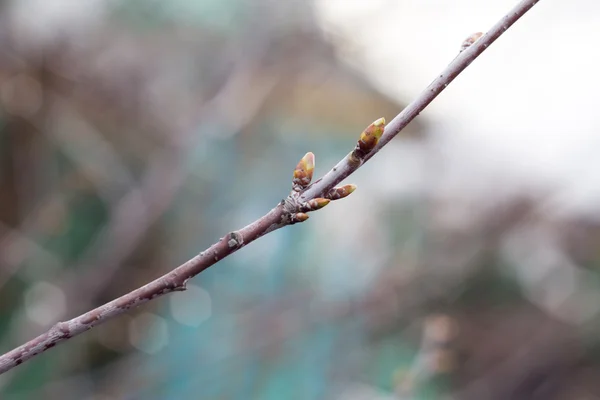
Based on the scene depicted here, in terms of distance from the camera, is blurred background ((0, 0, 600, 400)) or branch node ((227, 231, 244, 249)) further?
blurred background ((0, 0, 600, 400))

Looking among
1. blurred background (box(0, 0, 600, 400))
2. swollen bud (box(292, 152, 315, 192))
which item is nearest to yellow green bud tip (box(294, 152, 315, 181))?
swollen bud (box(292, 152, 315, 192))

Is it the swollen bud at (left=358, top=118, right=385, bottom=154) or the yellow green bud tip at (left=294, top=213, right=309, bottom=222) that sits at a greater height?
the swollen bud at (left=358, top=118, right=385, bottom=154)

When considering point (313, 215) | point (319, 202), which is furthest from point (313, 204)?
point (313, 215)

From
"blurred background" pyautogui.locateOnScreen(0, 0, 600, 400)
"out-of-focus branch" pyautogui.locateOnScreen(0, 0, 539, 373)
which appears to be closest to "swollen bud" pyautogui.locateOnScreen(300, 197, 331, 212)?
"out-of-focus branch" pyautogui.locateOnScreen(0, 0, 539, 373)

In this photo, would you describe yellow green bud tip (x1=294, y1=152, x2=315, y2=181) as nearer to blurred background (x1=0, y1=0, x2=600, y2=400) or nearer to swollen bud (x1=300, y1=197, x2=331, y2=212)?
swollen bud (x1=300, y1=197, x2=331, y2=212)

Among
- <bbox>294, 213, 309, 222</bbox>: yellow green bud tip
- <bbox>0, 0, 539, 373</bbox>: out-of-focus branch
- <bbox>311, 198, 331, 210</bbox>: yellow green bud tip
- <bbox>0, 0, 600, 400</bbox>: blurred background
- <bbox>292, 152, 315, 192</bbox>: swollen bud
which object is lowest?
<bbox>294, 213, 309, 222</bbox>: yellow green bud tip

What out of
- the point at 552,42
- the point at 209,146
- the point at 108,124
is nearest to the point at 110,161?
the point at 108,124
